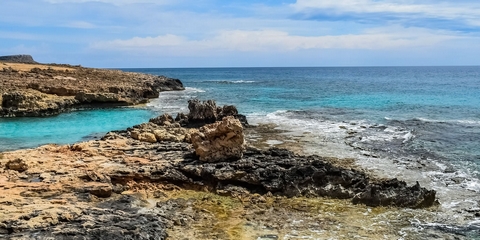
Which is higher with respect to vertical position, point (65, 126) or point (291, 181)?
point (291, 181)

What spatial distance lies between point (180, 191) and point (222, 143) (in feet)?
7.80

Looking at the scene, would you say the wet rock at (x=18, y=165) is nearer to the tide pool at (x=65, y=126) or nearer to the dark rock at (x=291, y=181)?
the dark rock at (x=291, y=181)

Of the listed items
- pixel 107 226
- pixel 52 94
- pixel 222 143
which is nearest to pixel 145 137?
Result: pixel 222 143

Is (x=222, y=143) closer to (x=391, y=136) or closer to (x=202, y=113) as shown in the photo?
(x=202, y=113)

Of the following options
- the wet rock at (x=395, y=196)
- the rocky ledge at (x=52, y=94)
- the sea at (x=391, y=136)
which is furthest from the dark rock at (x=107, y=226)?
the rocky ledge at (x=52, y=94)

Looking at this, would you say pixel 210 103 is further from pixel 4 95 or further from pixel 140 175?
pixel 4 95

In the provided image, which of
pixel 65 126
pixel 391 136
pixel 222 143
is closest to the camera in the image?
pixel 222 143

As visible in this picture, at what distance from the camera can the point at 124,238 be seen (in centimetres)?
931

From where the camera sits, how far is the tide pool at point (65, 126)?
78.2 ft

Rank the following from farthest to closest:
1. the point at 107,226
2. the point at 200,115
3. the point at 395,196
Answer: the point at 200,115
the point at 395,196
the point at 107,226

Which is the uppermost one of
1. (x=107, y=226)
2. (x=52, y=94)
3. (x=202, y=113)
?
(x=52, y=94)

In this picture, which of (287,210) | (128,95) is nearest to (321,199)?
(287,210)

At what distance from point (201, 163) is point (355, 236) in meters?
5.95

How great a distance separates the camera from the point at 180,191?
13.4 metres
